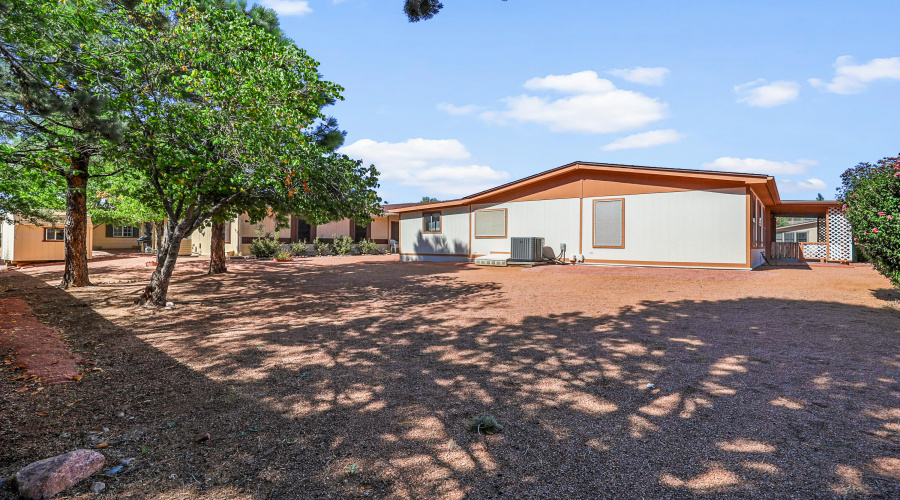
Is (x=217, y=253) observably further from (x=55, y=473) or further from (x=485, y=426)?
(x=485, y=426)

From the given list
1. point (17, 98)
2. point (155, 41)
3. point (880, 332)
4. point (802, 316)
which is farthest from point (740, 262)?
point (17, 98)

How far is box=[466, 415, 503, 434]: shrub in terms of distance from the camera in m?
3.00

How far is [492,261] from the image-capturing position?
54.1 ft

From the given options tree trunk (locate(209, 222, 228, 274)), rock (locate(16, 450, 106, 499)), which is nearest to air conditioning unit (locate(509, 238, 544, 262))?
tree trunk (locate(209, 222, 228, 274))

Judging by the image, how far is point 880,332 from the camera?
18.3ft

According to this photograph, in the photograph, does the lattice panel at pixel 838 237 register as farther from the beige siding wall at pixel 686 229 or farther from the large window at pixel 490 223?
the large window at pixel 490 223

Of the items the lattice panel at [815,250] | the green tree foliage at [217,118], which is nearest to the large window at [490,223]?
the green tree foliage at [217,118]

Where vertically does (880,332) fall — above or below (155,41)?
below

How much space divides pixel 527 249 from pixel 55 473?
47.5 feet

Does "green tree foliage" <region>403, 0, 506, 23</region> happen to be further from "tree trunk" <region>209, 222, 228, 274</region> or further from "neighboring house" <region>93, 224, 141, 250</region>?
"neighboring house" <region>93, 224, 141, 250</region>

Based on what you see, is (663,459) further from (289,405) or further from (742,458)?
(289,405)

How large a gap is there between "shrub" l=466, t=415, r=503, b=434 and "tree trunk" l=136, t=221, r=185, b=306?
7521 mm

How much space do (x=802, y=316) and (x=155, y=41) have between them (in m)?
11.2

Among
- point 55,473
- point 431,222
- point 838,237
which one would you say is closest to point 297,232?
point 431,222
